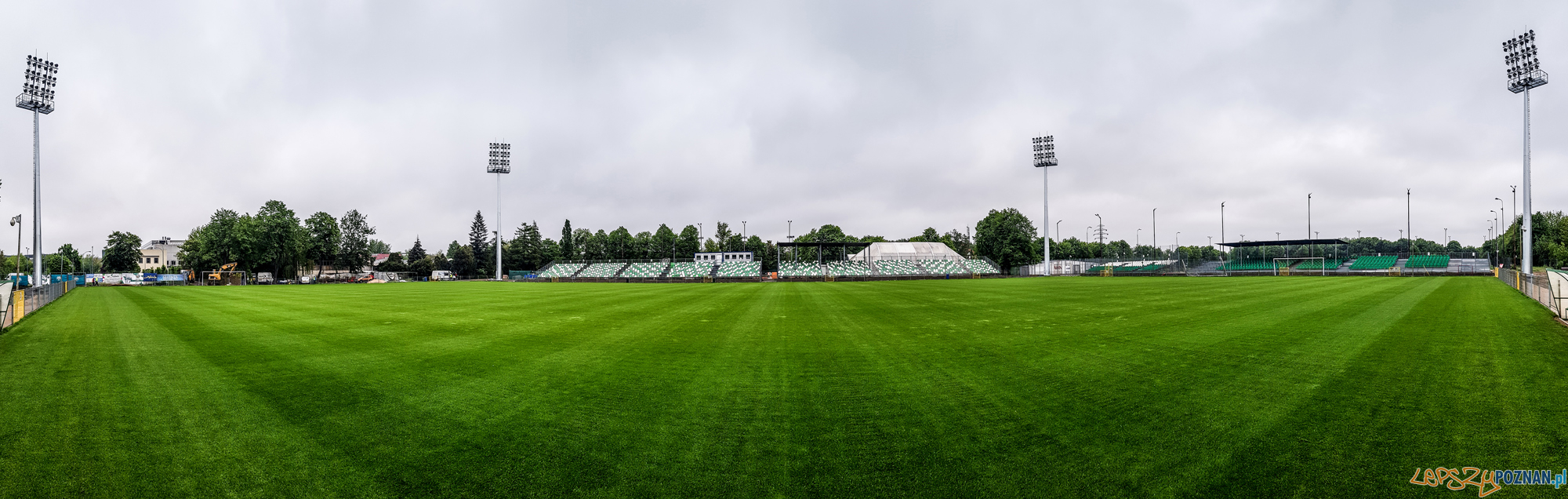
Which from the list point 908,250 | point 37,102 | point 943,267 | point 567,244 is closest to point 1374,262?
point 943,267

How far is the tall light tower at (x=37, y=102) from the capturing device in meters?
37.3

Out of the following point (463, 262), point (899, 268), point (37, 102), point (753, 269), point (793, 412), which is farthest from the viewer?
point (463, 262)

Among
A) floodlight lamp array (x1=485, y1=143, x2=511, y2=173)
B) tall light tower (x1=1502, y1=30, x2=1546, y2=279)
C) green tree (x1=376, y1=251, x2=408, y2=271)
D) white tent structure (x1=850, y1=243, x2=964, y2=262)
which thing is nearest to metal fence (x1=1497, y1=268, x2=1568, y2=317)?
tall light tower (x1=1502, y1=30, x2=1546, y2=279)

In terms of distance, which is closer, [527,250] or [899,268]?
[899,268]

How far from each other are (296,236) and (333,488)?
278ft

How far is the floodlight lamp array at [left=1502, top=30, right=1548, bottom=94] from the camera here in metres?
38.2

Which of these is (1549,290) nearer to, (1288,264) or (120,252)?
(1288,264)

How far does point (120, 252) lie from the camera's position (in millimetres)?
83062

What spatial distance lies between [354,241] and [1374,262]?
137m

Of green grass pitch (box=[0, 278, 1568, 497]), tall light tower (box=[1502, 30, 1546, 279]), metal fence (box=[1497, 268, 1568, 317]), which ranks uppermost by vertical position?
tall light tower (box=[1502, 30, 1546, 279])

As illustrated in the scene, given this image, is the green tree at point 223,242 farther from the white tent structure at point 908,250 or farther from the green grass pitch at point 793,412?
the white tent structure at point 908,250

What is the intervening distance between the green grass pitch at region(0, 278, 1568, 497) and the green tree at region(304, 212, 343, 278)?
7647 centimetres

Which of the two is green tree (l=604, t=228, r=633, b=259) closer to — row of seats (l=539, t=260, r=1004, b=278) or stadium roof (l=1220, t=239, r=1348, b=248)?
row of seats (l=539, t=260, r=1004, b=278)

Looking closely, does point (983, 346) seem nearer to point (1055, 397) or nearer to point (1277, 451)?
point (1055, 397)
